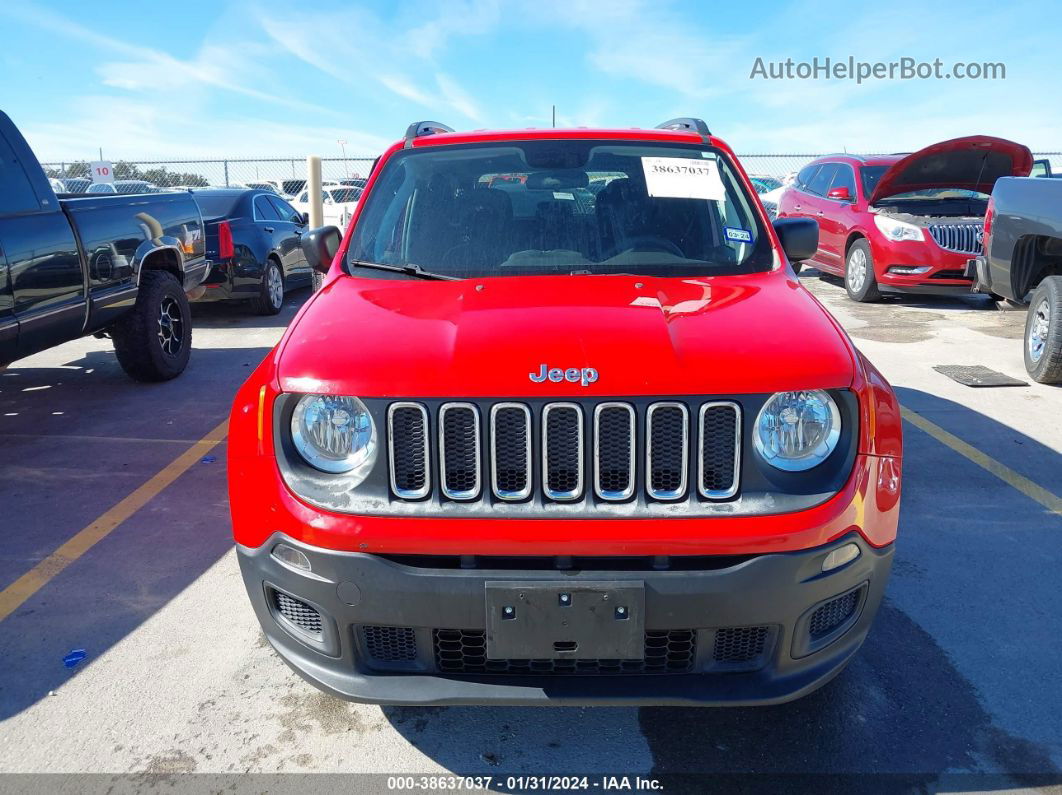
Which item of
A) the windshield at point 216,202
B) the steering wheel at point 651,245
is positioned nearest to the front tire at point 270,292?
the windshield at point 216,202

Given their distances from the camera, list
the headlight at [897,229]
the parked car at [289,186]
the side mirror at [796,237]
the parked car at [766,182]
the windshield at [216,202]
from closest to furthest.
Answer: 1. the side mirror at [796,237]
2. the windshield at [216,202]
3. the headlight at [897,229]
4. the parked car at [766,182]
5. the parked car at [289,186]

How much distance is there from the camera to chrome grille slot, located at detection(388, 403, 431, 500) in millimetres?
2080

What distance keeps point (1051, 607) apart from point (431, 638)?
8.28 feet

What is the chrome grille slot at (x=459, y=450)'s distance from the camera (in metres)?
2.07

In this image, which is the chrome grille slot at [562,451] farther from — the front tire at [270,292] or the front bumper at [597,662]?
the front tire at [270,292]

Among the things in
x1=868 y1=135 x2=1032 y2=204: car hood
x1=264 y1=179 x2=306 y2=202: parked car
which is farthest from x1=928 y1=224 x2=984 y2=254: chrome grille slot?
x1=264 y1=179 x2=306 y2=202: parked car

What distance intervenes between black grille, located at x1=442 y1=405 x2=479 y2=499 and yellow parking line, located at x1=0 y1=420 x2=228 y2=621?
2182 millimetres

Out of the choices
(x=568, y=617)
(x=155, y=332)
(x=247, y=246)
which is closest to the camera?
(x=568, y=617)

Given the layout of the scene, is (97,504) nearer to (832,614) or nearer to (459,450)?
(459,450)

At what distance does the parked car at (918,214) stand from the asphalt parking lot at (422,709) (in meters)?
5.22

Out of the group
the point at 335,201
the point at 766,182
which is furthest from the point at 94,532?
the point at 766,182

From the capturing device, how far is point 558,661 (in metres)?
2.12

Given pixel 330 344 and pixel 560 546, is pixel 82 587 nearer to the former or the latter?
pixel 330 344

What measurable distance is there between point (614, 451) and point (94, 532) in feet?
9.61
